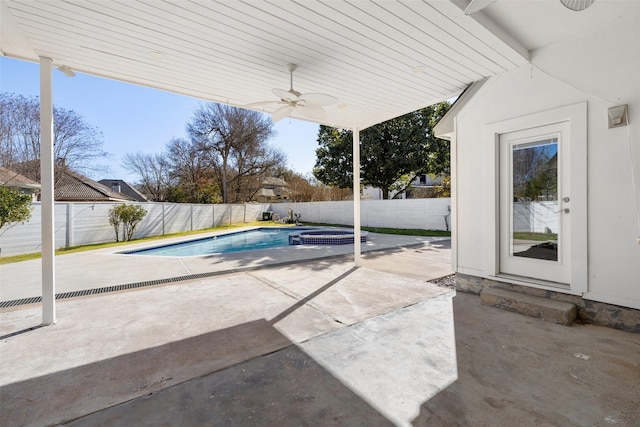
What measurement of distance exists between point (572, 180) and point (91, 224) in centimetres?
1229

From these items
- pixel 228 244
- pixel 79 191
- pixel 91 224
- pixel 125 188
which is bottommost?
pixel 228 244

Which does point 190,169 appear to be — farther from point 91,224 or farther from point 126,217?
point 91,224

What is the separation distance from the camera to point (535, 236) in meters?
3.48

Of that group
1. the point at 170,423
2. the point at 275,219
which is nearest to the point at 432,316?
the point at 170,423

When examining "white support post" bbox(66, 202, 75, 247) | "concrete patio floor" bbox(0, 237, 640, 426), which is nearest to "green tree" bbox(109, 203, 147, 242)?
"white support post" bbox(66, 202, 75, 247)

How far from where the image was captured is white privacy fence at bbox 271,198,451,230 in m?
12.4

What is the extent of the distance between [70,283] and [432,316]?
5.55m

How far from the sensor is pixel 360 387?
1949 mm

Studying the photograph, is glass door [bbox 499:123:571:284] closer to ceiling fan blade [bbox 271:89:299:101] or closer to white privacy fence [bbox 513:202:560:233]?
white privacy fence [bbox 513:202:560:233]

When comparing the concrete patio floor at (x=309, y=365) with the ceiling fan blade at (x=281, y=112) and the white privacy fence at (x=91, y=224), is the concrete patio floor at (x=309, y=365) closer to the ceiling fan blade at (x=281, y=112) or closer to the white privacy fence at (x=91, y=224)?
the ceiling fan blade at (x=281, y=112)

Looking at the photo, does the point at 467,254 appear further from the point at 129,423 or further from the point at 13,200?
the point at 13,200

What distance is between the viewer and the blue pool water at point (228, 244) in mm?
8968

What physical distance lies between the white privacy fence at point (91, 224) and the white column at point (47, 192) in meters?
6.33

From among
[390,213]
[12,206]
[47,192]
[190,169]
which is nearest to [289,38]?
[47,192]
